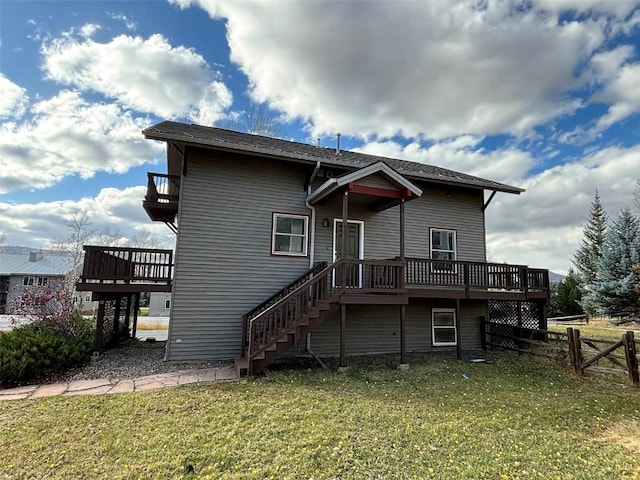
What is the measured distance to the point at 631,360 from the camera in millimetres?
6785

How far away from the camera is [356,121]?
14711 millimetres

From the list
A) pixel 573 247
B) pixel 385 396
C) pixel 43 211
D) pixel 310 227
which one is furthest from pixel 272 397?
pixel 43 211

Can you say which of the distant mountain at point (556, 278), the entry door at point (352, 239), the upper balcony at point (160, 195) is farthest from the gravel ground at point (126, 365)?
the distant mountain at point (556, 278)

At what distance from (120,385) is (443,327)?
9009mm

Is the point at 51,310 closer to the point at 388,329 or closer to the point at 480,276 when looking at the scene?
the point at 388,329

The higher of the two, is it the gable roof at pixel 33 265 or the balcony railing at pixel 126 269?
the gable roof at pixel 33 265

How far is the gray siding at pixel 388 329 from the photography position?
30.5ft

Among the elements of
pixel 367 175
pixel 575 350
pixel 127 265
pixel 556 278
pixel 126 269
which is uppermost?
pixel 367 175

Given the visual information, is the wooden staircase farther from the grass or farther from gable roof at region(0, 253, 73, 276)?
gable roof at region(0, 253, 73, 276)

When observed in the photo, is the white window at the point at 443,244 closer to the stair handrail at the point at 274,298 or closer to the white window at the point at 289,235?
the stair handrail at the point at 274,298

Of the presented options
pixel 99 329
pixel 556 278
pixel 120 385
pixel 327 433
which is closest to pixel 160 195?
pixel 99 329

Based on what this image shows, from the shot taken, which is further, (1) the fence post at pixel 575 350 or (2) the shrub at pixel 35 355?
(1) the fence post at pixel 575 350

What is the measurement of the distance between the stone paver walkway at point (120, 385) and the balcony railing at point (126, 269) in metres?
2.52

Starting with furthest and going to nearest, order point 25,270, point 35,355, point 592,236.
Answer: point 25,270 < point 592,236 < point 35,355
